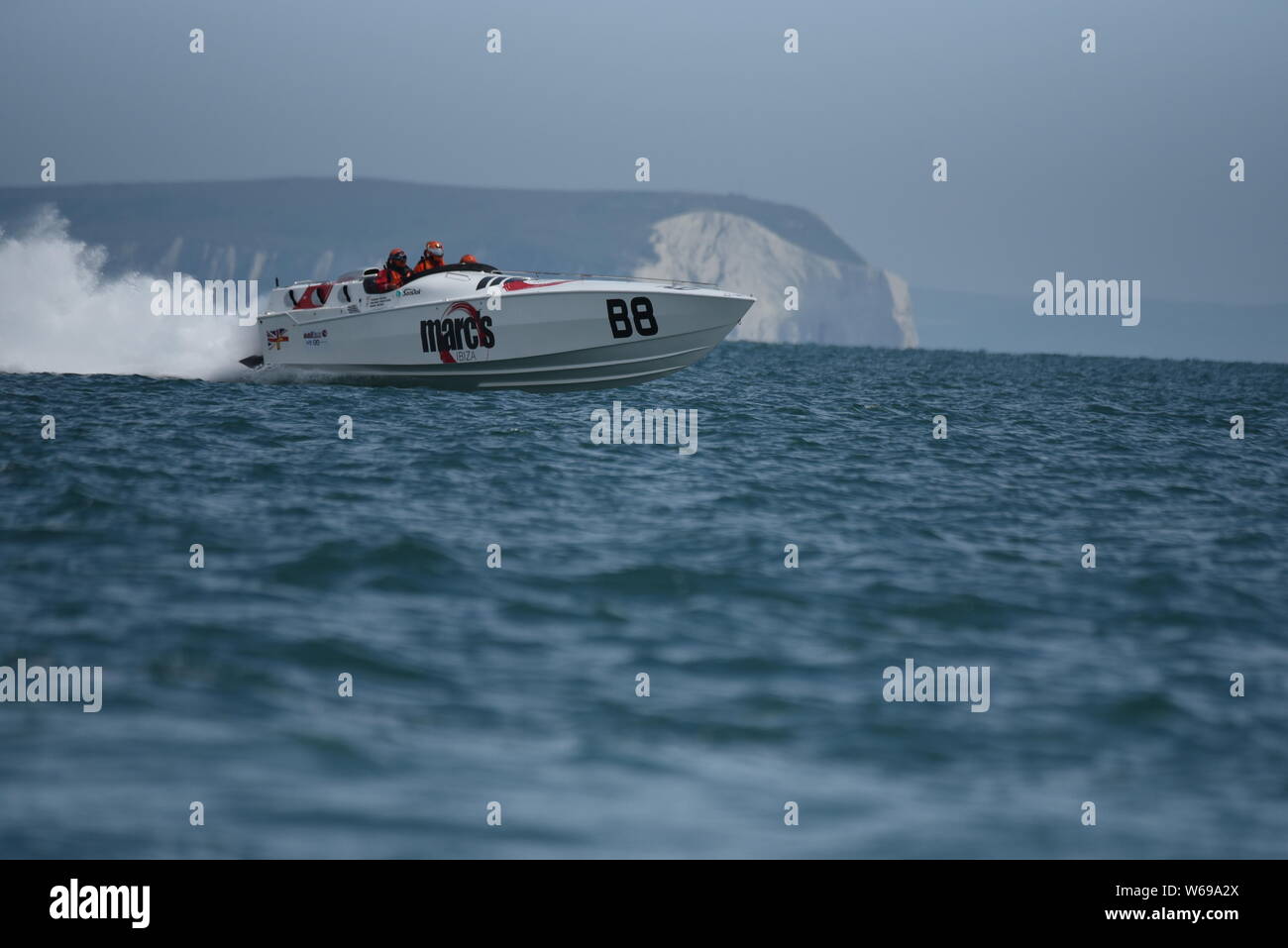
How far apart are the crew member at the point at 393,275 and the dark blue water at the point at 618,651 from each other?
633 centimetres

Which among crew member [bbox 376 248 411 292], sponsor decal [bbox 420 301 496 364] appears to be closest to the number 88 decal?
sponsor decal [bbox 420 301 496 364]

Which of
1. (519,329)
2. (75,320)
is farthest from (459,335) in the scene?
(75,320)

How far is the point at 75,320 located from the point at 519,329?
41.9ft

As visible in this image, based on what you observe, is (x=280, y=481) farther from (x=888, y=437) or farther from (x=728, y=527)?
(x=888, y=437)

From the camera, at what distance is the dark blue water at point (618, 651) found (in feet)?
18.0

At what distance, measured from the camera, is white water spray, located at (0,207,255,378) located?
26.8 metres

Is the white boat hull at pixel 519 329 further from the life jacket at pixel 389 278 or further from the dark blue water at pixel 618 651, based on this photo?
the dark blue water at pixel 618 651

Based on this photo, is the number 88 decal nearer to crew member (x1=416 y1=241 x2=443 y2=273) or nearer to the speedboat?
the speedboat

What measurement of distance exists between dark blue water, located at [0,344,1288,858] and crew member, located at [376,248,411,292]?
6331mm

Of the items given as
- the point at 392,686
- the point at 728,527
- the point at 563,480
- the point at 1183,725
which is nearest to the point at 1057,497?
the point at 728,527

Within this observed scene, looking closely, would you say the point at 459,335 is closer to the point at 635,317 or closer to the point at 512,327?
the point at 512,327

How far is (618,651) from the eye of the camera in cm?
766

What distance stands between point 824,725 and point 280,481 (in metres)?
7.64

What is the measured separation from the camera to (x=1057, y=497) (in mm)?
13922
